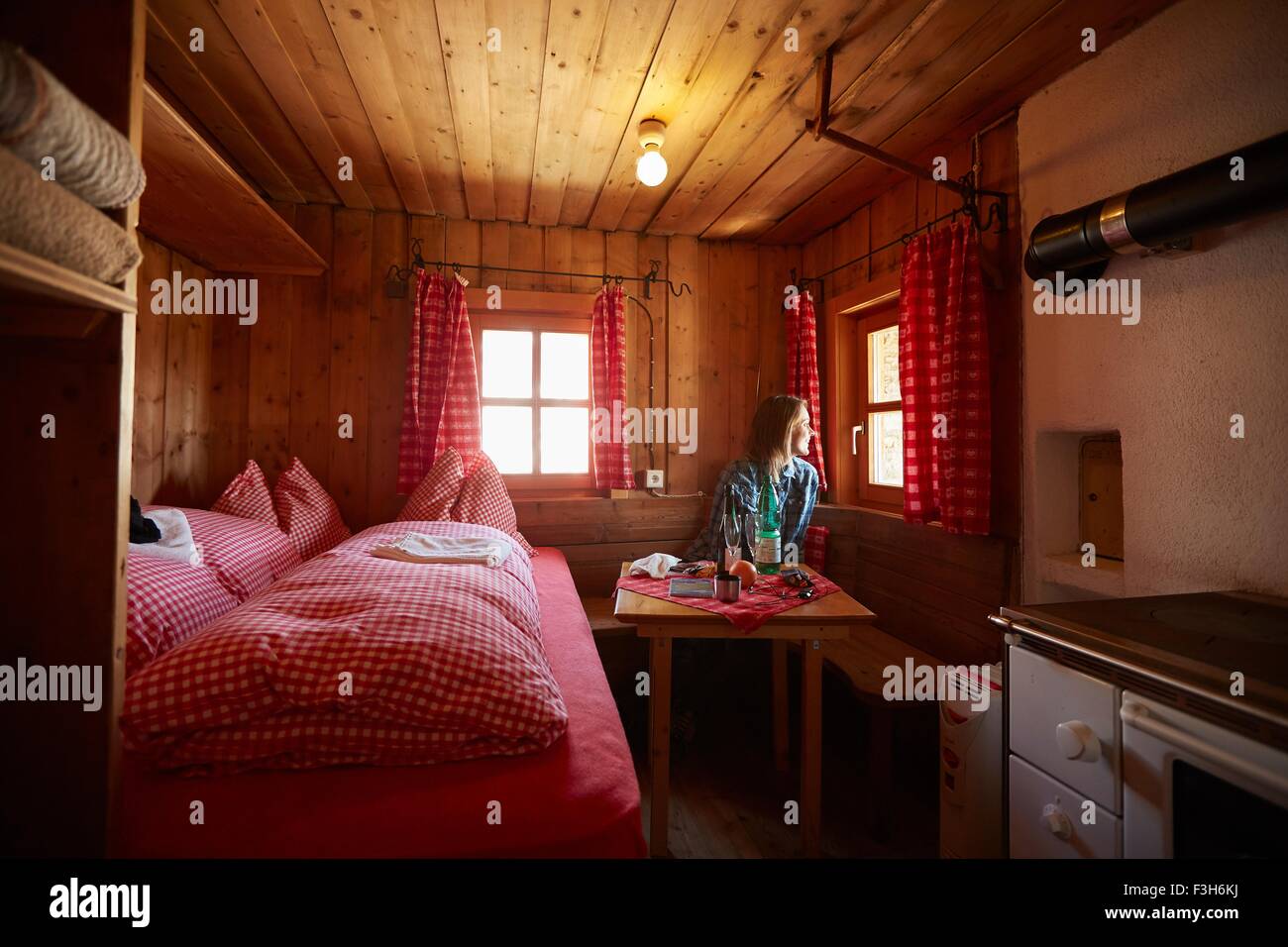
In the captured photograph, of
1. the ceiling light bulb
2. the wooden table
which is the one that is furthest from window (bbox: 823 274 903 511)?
the wooden table

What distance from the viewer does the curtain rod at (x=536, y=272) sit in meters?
3.21

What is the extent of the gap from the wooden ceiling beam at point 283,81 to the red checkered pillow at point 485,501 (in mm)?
1594

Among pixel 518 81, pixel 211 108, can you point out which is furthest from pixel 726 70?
pixel 211 108

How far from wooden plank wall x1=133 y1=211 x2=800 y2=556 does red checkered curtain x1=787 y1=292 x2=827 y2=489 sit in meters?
0.24

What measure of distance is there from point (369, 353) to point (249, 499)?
1021 mm

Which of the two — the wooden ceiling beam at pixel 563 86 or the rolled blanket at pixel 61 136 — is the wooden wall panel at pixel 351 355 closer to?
the wooden ceiling beam at pixel 563 86

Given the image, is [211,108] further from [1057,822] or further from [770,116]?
[1057,822]

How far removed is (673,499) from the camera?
11.3 feet

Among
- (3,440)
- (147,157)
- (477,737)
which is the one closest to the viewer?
(3,440)

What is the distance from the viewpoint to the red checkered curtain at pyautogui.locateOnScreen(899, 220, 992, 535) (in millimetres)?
2264

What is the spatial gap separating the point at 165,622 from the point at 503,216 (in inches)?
109

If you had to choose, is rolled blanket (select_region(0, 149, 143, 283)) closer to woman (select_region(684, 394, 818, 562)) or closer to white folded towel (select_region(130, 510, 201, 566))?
white folded towel (select_region(130, 510, 201, 566))
